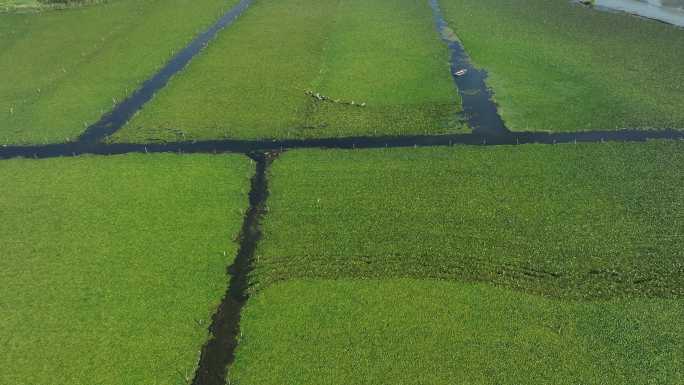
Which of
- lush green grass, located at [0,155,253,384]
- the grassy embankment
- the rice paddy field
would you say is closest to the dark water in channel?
the rice paddy field

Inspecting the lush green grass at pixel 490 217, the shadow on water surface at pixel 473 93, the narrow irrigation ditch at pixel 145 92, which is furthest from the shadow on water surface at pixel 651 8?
the narrow irrigation ditch at pixel 145 92

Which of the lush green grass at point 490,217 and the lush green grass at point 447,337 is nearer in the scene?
the lush green grass at point 447,337

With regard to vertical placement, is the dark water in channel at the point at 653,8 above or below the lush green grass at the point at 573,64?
above

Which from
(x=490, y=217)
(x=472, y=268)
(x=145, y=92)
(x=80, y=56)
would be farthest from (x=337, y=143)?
(x=80, y=56)

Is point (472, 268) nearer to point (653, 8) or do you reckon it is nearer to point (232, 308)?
point (232, 308)

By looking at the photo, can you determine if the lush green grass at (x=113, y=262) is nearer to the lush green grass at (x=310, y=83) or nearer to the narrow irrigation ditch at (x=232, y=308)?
the narrow irrigation ditch at (x=232, y=308)

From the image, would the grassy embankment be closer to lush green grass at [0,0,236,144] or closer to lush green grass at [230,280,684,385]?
lush green grass at [230,280,684,385]

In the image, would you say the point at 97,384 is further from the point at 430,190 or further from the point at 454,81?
the point at 454,81
